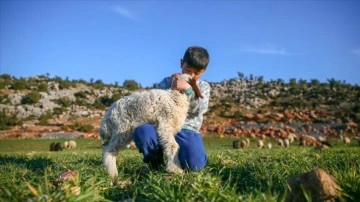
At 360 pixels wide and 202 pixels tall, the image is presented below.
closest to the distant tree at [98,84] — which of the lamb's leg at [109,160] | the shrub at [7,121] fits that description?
the shrub at [7,121]

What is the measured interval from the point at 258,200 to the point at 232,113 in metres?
32.9

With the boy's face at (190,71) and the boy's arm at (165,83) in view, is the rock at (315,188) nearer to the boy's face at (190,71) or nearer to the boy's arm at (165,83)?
the boy's face at (190,71)

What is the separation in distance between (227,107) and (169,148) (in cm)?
3445

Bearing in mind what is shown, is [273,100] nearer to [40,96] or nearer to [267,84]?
[267,84]

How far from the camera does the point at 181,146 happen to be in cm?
567

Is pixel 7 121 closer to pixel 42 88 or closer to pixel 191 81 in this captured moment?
pixel 42 88

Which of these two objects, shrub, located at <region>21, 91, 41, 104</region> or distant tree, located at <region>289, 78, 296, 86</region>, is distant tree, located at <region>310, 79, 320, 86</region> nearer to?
distant tree, located at <region>289, 78, 296, 86</region>

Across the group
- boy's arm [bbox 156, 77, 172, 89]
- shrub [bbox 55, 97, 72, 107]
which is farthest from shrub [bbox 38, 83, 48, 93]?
boy's arm [bbox 156, 77, 172, 89]

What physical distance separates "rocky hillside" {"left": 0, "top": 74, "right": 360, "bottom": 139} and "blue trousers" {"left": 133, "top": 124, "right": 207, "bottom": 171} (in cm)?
1784

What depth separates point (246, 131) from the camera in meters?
24.3

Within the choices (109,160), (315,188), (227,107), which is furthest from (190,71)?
(227,107)

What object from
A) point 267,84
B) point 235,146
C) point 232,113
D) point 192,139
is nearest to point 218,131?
point 235,146

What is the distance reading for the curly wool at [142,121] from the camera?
4.96m

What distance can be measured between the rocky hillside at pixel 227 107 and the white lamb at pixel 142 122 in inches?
734
